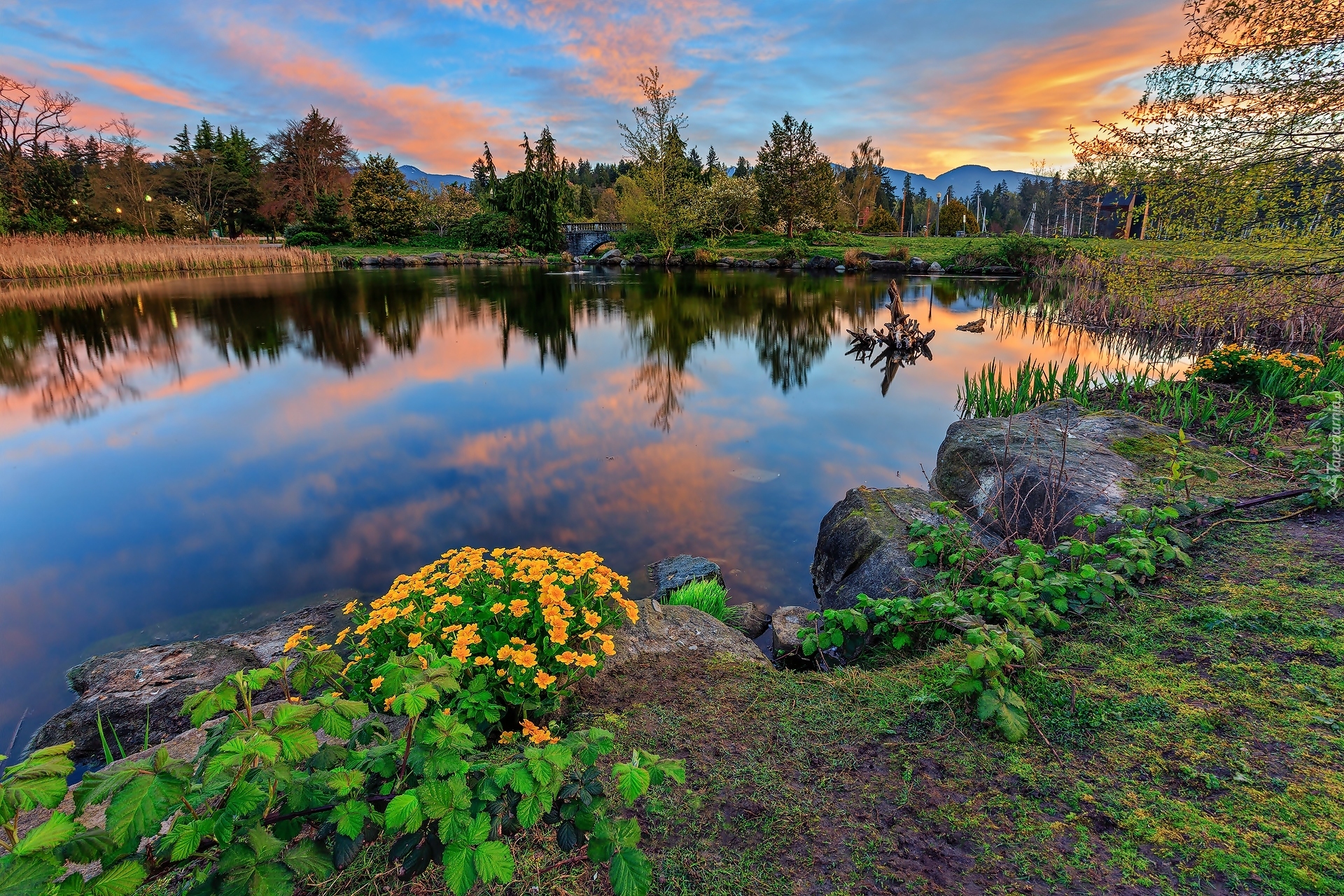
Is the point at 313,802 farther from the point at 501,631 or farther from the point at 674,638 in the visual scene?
the point at 674,638

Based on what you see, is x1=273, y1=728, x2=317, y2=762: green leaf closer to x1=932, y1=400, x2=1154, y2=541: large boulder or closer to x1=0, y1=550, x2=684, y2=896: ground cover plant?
x1=0, y1=550, x2=684, y2=896: ground cover plant

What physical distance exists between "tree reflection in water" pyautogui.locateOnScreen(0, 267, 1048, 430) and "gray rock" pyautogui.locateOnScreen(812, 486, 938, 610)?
5.10 metres

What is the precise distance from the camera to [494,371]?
49.1 ft

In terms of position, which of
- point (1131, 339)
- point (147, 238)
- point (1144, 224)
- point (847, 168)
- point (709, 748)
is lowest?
point (709, 748)

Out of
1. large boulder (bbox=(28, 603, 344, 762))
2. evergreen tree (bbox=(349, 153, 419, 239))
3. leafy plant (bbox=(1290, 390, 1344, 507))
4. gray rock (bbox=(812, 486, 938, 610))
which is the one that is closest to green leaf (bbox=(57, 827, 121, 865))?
large boulder (bbox=(28, 603, 344, 762))

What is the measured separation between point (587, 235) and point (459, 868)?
58.9 metres

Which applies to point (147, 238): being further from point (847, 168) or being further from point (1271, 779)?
point (847, 168)

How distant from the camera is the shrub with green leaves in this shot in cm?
140

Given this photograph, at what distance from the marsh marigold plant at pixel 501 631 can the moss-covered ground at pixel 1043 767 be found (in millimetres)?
425

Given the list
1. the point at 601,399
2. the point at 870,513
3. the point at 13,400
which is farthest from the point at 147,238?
the point at 870,513

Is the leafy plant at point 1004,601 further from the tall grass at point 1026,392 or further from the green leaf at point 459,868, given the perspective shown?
the tall grass at point 1026,392

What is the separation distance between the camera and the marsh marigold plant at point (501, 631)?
2723 millimetres

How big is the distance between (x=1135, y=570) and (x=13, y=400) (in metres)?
17.5

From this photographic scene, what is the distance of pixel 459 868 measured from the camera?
1.56 meters
